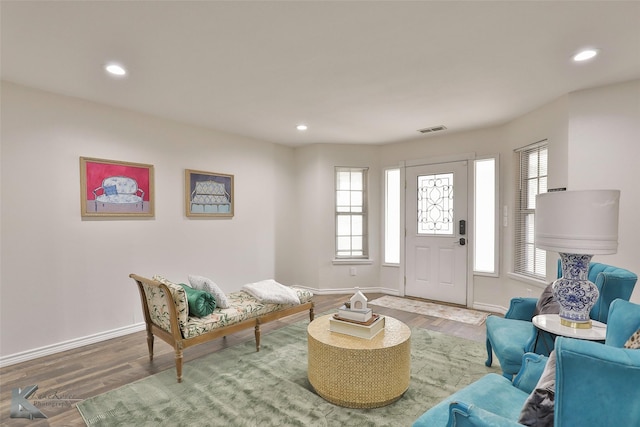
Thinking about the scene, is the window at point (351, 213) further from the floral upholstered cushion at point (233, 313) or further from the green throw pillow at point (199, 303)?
the green throw pillow at point (199, 303)

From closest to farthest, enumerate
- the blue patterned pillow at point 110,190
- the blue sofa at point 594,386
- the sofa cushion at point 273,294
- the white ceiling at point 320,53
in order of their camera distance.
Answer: the blue sofa at point 594,386 → the white ceiling at point 320,53 → the sofa cushion at point 273,294 → the blue patterned pillow at point 110,190

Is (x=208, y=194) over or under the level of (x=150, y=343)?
over

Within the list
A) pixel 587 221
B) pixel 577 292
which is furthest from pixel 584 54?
pixel 577 292

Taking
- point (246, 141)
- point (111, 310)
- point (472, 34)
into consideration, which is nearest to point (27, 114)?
point (111, 310)

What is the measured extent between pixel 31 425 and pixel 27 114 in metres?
2.54

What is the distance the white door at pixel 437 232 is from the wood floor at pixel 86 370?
1066 mm

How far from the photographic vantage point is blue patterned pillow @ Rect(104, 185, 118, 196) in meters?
3.48

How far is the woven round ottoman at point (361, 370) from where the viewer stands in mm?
2135

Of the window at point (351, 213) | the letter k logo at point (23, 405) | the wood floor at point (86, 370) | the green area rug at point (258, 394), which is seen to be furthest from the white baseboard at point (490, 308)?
the letter k logo at point (23, 405)

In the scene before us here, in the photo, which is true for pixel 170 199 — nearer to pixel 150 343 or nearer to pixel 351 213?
pixel 150 343

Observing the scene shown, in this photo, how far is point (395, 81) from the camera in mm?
2887

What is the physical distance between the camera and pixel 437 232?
4.91 metres

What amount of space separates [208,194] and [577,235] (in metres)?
3.90

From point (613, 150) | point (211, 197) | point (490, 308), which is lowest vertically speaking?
point (490, 308)
